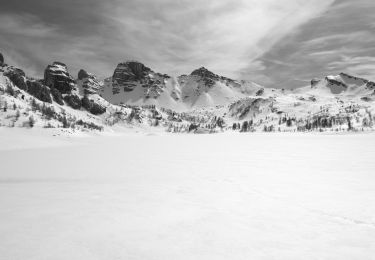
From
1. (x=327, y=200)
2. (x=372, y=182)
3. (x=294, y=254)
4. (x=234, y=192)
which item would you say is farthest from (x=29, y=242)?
(x=372, y=182)

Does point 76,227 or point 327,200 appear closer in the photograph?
point 76,227

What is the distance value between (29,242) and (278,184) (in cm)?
1436

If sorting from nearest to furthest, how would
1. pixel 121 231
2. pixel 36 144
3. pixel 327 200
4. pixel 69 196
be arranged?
pixel 121 231
pixel 327 200
pixel 69 196
pixel 36 144

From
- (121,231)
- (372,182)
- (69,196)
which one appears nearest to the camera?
(121,231)

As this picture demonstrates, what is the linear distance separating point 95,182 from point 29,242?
426 inches

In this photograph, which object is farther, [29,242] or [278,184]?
[278,184]

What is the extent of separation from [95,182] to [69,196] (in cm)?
435

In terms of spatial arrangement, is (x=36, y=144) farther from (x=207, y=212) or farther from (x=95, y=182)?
(x=207, y=212)

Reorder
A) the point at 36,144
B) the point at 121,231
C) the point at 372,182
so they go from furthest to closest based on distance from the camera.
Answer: the point at 36,144
the point at 372,182
the point at 121,231

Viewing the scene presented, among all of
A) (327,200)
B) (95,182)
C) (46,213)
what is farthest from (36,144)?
(327,200)

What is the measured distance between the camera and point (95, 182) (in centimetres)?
2009

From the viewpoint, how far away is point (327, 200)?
14.5 metres

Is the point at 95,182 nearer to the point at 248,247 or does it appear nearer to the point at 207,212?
the point at 207,212

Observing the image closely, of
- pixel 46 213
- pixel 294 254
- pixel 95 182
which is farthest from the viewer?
pixel 95 182
